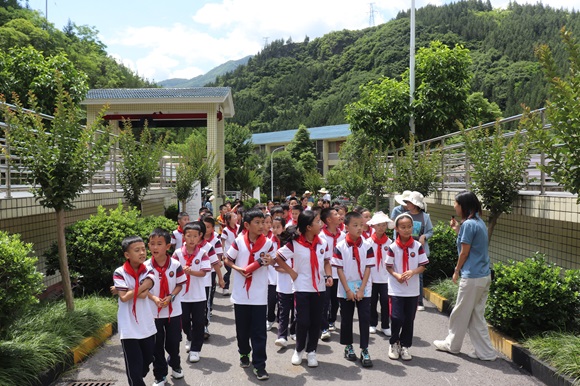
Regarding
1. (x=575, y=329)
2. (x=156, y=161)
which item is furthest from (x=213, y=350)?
(x=156, y=161)

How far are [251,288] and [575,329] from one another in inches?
149

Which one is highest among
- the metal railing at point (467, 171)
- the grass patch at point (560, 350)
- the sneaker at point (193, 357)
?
the metal railing at point (467, 171)

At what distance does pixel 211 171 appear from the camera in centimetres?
2580

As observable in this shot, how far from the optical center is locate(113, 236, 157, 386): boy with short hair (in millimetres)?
5004

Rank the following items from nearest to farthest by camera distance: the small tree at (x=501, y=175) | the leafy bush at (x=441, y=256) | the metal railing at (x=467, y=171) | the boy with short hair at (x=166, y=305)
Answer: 1. the boy with short hair at (x=166, y=305)
2. the metal railing at (x=467, y=171)
3. the small tree at (x=501, y=175)
4. the leafy bush at (x=441, y=256)

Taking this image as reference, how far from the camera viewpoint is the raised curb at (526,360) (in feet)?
17.2

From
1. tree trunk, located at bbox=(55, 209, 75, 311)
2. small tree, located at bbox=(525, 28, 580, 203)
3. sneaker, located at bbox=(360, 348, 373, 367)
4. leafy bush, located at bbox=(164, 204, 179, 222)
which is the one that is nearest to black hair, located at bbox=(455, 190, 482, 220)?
small tree, located at bbox=(525, 28, 580, 203)

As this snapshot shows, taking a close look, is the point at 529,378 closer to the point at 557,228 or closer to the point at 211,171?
the point at 557,228

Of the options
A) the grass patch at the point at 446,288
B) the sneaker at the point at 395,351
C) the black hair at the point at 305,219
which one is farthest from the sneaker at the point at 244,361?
the grass patch at the point at 446,288

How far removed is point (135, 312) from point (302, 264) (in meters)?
1.96

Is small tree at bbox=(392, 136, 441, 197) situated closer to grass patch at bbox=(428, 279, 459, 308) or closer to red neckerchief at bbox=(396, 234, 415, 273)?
grass patch at bbox=(428, 279, 459, 308)

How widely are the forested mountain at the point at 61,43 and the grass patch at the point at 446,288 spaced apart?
10.7 m

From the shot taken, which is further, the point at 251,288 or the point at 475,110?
the point at 475,110

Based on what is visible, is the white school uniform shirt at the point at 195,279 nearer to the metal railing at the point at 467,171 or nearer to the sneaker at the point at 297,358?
the sneaker at the point at 297,358
